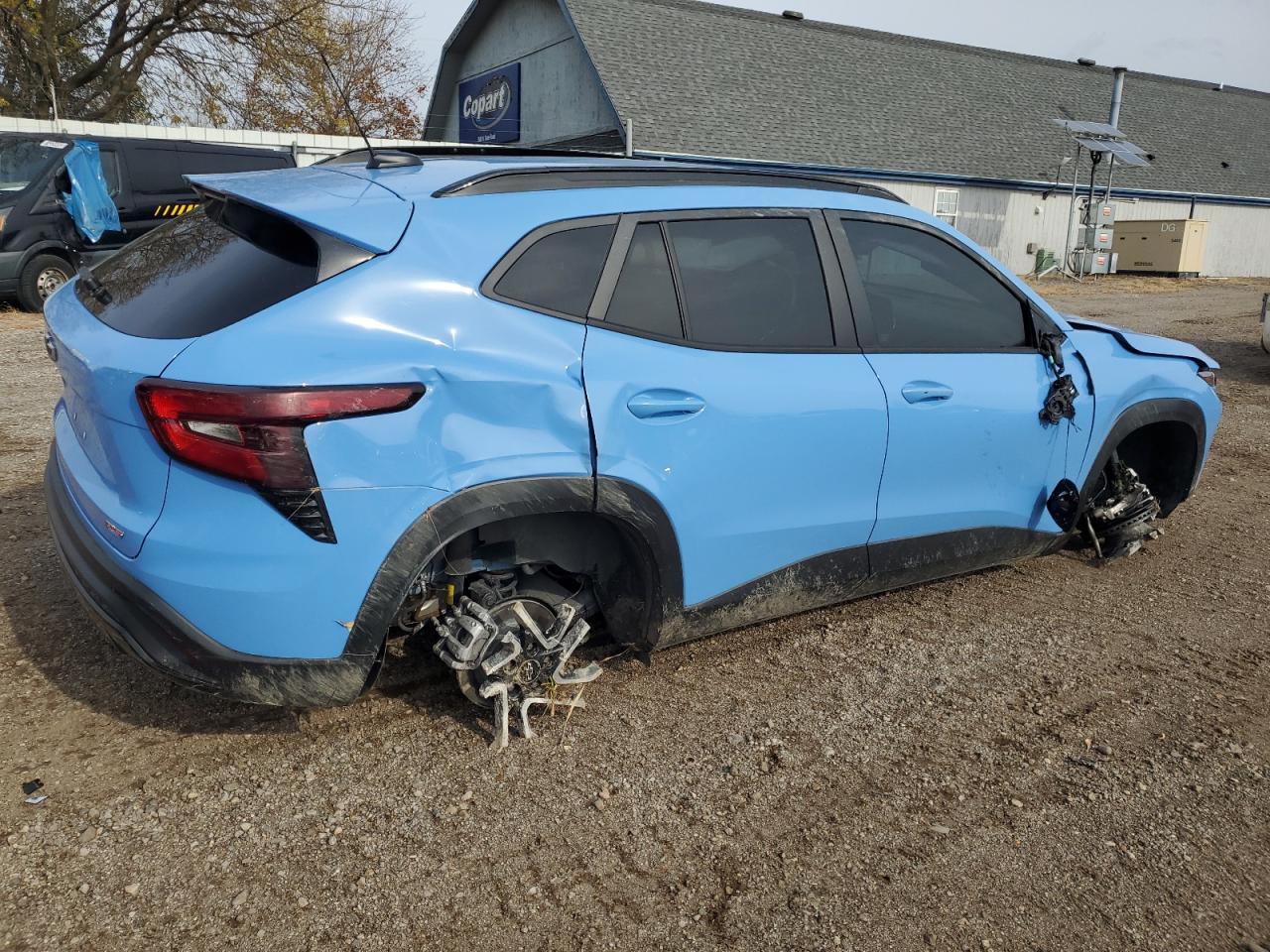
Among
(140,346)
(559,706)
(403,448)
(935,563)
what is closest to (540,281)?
(403,448)

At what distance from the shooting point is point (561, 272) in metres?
2.88

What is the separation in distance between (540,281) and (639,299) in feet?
1.13

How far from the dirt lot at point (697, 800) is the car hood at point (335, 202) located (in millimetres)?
1538

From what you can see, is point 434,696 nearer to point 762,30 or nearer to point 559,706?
point 559,706

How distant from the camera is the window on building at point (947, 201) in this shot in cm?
2519

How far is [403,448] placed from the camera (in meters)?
2.53

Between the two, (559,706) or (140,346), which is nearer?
(140,346)

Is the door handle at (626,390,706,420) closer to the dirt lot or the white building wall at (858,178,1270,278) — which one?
the dirt lot

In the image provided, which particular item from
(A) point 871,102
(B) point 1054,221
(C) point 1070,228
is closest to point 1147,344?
(A) point 871,102

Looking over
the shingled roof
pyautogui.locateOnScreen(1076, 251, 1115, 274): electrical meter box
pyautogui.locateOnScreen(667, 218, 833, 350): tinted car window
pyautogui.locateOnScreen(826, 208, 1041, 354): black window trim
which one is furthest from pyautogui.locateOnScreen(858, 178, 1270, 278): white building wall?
pyautogui.locateOnScreen(667, 218, 833, 350): tinted car window

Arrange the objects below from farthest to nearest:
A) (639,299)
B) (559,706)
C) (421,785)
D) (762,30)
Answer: (762,30) < (559,706) < (639,299) < (421,785)

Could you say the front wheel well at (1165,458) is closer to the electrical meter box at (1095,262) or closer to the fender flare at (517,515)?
the fender flare at (517,515)

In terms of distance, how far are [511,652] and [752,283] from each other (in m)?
1.47

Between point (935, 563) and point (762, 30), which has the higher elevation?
point (762, 30)
